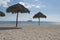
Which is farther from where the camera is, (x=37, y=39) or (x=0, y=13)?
(x=0, y=13)

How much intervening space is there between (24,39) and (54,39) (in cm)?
167

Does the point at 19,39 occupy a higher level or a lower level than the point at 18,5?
lower

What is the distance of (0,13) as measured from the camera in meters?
14.7

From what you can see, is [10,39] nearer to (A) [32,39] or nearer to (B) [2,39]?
(B) [2,39]

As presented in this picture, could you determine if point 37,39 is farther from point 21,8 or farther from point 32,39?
point 21,8

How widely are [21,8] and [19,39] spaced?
5948 millimetres

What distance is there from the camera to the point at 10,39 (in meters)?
7.26

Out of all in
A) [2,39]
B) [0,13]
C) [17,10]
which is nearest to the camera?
[2,39]

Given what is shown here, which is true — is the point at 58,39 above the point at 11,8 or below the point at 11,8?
below

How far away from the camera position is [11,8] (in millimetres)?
12922

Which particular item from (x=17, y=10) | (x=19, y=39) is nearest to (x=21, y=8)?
(x=17, y=10)

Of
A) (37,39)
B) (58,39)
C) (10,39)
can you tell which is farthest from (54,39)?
(10,39)

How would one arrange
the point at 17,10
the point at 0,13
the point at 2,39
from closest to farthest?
the point at 2,39, the point at 17,10, the point at 0,13

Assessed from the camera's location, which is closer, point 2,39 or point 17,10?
point 2,39
